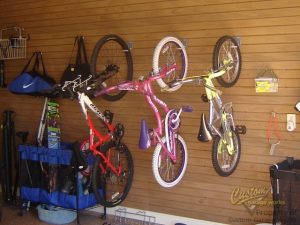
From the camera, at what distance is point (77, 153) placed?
340 cm

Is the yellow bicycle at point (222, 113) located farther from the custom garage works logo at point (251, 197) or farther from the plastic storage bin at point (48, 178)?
the plastic storage bin at point (48, 178)

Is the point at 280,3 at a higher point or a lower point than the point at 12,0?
lower

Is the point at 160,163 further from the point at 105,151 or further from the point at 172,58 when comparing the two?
the point at 172,58

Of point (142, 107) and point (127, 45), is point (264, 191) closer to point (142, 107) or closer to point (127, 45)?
point (142, 107)

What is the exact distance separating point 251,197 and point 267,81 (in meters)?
1.07

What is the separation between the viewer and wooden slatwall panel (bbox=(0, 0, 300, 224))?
10.5 ft

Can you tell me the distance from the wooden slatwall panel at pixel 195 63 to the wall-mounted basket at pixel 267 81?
0.05 m

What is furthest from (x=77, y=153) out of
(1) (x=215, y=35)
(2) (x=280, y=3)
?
(2) (x=280, y=3)

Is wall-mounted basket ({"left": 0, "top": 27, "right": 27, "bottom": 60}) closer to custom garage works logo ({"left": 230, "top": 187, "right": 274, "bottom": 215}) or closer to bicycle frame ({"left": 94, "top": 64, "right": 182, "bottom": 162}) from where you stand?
bicycle frame ({"left": 94, "top": 64, "right": 182, "bottom": 162})

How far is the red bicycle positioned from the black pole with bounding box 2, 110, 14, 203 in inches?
51.0

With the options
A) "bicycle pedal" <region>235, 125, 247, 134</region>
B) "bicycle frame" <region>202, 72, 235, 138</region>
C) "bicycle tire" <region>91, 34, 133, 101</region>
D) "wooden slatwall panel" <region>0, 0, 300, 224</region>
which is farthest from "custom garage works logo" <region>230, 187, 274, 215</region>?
"bicycle tire" <region>91, 34, 133, 101</region>

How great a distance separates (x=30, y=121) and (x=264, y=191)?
2892 millimetres

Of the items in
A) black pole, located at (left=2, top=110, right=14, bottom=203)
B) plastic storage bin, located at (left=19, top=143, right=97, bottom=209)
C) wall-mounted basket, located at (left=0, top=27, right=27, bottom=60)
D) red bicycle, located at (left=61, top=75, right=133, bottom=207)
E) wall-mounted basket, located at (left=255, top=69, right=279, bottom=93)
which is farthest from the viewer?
wall-mounted basket, located at (left=0, top=27, right=27, bottom=60)

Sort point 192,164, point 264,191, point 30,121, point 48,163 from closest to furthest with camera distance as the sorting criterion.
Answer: point 264,191 < point 192,164 < point 48,163 < point 30,121
